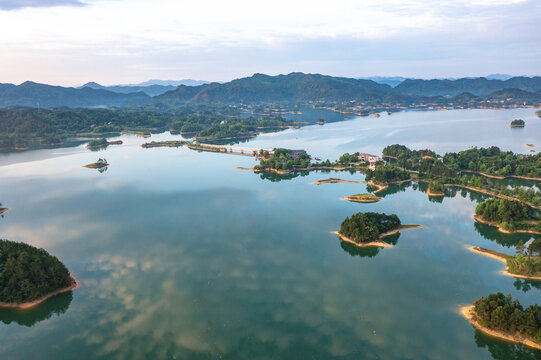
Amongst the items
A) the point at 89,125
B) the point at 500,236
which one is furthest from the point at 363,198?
the point at 89,125

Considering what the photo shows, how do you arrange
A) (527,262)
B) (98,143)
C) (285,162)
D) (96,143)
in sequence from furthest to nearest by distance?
1. (98,143)
2. (96,143)
3. (285,162)
4. (527,262)

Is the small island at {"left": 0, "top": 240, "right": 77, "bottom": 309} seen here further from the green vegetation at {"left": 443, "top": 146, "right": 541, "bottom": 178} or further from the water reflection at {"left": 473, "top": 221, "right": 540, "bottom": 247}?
the green vegetation at {"left": 443, "top": 146, "right": 541, "bottom": 178}

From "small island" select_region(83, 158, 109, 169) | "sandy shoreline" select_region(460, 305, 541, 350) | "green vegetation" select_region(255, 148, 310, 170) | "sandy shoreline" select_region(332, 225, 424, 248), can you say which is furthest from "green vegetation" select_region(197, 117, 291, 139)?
"sandy shoreline" select_region(460, 305, 541, 350)

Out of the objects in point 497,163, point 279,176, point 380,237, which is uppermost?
point 497,163

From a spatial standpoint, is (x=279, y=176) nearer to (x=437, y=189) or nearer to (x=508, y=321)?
(x=437, y=189)

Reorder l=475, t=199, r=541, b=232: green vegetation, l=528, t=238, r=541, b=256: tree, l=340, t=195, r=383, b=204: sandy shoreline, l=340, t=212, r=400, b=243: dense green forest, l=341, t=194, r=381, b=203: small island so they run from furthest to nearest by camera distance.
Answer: l=341, t=194, r=381, b=203: small island < l=340, t=195, r=383, b=204: sandy shoreline < l=475, t=199, r=541, b=232: green vegetation < l=340, t=212, r=400, b=243: dense green forest < l=528, t=238, r=541, b=256: tree

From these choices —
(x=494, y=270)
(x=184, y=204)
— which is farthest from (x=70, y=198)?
(x=494, y=270)

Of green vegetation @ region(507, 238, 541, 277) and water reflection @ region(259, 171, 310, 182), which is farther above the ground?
water reflection @ region(259, 171, 310, 182)
